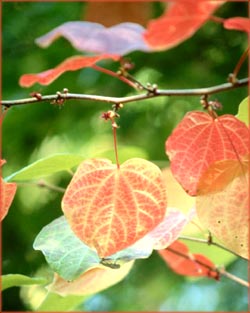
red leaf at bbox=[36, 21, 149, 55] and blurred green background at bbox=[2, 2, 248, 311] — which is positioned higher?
red leaf at bbox=[36, 21, 149, 55]

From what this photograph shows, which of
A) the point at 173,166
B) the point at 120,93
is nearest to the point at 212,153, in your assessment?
the point at 173,166

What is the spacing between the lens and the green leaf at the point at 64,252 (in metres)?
0.36

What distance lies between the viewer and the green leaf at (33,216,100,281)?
363 mm

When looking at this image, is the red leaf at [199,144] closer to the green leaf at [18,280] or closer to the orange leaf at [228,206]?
the orange leaf at [228,206]

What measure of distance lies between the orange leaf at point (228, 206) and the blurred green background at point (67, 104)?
448mm

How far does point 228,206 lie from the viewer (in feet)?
1.14

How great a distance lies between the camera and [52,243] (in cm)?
38

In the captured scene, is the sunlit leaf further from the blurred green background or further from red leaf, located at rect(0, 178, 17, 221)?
the blurred green background

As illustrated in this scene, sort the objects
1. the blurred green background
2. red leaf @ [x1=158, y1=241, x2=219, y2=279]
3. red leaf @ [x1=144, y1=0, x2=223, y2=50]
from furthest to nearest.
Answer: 1. the blurred green background
2. red leaf @ [x1=158, y1=241, x2=219, y2=279]
3. red leaf @ [x1=144, y1=0, x2=223, y2=50]

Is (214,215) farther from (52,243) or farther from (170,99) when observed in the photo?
(170,99)

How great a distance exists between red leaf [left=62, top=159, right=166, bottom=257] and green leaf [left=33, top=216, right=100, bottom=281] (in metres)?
0.03

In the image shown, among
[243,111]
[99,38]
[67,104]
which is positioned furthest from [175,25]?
[67,104]

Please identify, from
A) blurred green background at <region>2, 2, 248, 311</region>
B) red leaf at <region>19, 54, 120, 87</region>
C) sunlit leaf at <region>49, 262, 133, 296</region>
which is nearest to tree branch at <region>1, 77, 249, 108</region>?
red leaf at <region>19, 54, 120, 87</region>

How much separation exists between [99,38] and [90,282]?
20 centimetres
